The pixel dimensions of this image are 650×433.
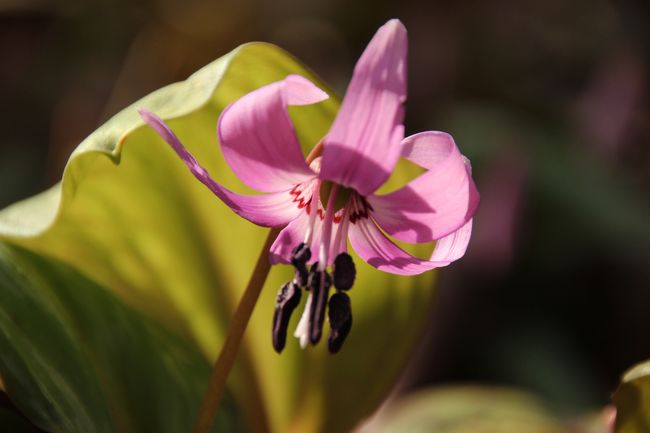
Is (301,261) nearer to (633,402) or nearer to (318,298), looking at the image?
(318,298)

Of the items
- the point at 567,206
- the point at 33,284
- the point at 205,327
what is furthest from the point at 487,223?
the point at 33,284

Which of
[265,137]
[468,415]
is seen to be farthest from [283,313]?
Result: [468,415]

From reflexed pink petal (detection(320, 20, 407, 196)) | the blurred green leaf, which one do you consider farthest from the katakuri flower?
the blurred green leaf

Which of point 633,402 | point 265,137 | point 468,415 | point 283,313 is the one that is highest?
point 265,137

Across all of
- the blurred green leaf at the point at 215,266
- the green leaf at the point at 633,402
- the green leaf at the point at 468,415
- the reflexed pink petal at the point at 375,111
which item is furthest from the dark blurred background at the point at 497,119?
the reflexed pink petal at the point at 375,111

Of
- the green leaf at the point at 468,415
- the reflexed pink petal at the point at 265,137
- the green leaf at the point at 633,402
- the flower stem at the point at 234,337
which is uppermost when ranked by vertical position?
the reflexed pink petal at the point at 265,137

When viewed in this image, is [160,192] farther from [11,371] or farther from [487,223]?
[487,223]

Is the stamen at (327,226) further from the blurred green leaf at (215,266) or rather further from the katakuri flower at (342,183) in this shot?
the blurred green leaf at (215,266)
